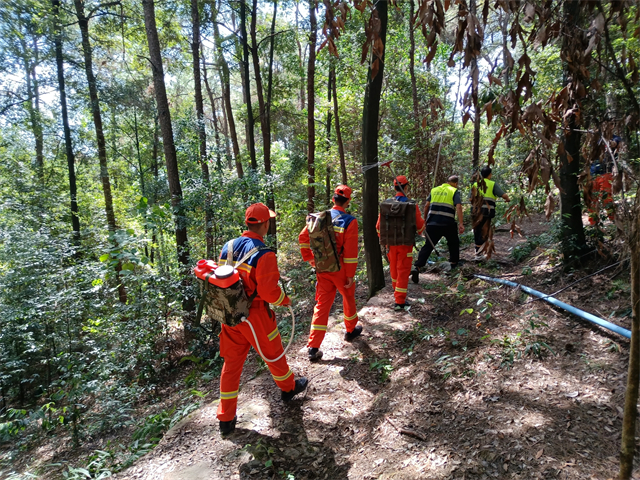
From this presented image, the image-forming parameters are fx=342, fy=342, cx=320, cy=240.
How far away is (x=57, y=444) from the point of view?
5797mm

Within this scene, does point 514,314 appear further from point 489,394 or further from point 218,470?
point 218,470

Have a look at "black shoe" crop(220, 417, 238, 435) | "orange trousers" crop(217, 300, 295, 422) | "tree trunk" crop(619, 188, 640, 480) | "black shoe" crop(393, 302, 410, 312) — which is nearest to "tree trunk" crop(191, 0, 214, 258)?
"black shoe" crop(393, 302, 410, 312)

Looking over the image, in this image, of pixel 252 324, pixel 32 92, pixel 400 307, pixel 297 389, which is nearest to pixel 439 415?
pixel 297 389

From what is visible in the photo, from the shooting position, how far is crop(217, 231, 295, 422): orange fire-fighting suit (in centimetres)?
352

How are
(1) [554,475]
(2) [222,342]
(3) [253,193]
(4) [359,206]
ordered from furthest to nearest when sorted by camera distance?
(4) [359,206], (3) [253,193], (2) [222,342], (1) [554,475]

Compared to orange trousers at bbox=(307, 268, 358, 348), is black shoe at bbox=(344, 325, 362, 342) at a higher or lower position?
lower

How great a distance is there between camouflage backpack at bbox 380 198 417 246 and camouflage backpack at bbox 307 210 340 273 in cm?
135

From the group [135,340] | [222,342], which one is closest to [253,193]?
[135,340]

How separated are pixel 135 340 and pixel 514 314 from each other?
6.81 meters

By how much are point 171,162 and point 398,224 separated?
20.8 feet

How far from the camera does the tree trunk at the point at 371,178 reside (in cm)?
607

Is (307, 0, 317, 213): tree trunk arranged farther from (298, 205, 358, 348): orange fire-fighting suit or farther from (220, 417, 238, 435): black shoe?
(220, 417, 238, 435): black shoe

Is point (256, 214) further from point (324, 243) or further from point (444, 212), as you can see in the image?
point (444, 212)

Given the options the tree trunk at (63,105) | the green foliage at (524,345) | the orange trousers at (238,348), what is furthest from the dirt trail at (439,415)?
the tree trunk at (63,105)
